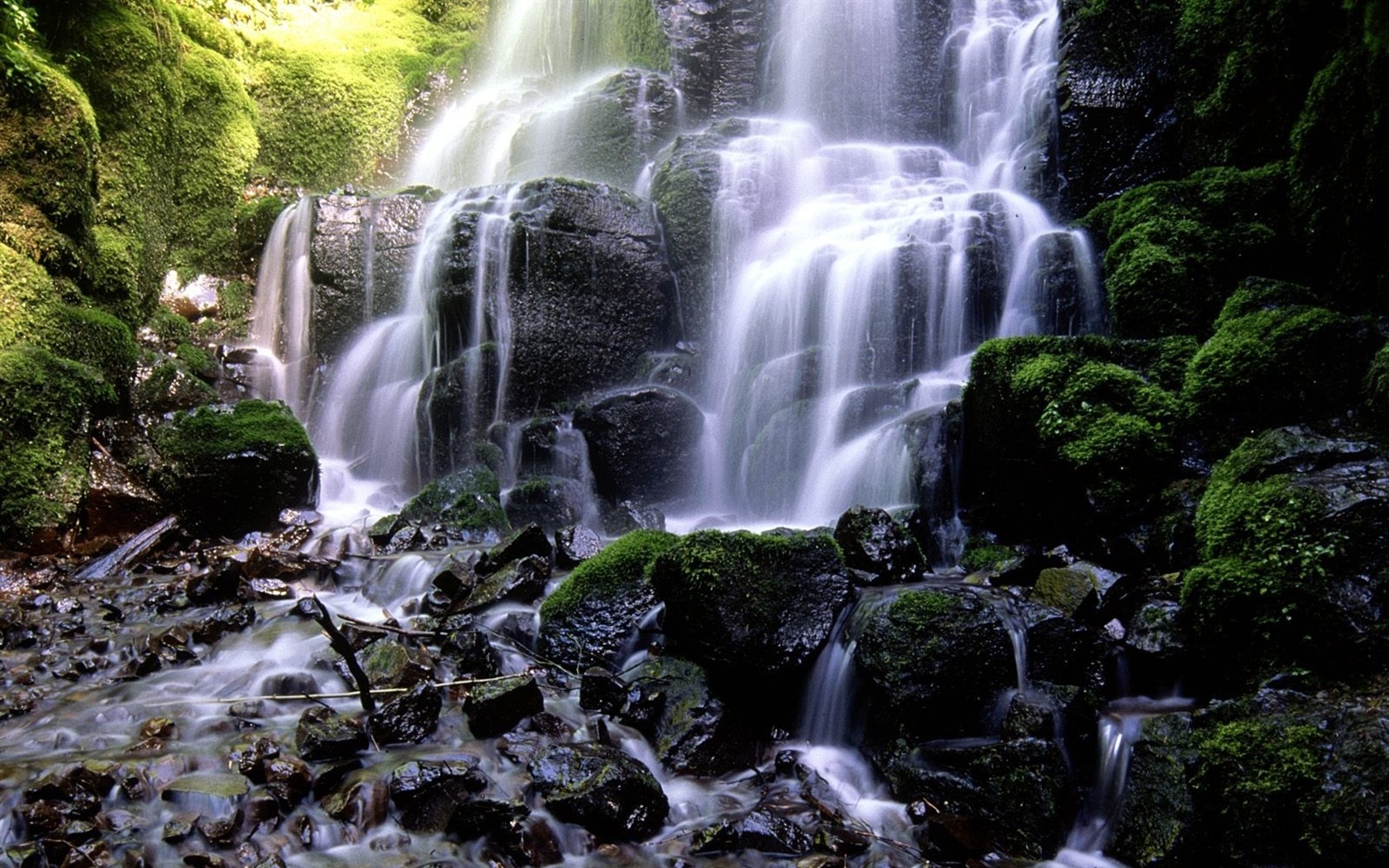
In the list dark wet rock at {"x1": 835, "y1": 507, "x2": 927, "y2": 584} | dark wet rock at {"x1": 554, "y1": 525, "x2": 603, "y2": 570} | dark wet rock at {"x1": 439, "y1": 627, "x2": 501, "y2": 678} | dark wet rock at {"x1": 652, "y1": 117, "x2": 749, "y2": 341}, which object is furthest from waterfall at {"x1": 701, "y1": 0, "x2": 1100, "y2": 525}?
dark wet rock at {"x1": 439, "y1": 627, "x2": 501, "y2": 678}

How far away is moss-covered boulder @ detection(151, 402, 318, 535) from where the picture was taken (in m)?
8.07

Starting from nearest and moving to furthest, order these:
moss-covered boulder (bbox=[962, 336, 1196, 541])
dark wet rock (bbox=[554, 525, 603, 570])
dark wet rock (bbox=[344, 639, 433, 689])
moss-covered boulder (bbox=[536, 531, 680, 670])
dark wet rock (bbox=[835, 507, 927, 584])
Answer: dark wet rock (bbox=[344, 639, 433, 689]) < moss-covered boulder (bbox=[536, 531, 680, 670]) < dark wet rock (bbox=[835, 507, 927, 584]) < moss-covered boulder (bbox=[962, 336, 1196, 541]) < dark wet rock (bbox=[554, 525, 603, 570])

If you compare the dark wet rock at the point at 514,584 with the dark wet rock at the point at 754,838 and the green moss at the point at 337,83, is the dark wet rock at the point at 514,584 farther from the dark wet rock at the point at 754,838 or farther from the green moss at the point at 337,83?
the green moss at the point at 337,83

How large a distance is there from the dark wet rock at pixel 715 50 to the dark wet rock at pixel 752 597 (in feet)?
46.4

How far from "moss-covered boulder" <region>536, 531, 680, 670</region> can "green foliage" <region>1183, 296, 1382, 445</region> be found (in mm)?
4036

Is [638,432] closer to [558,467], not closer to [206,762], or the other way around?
[558,467]

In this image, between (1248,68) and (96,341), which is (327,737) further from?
(1248,68)

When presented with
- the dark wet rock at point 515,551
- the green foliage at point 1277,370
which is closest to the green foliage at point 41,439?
the dark wet rock at point 515,551

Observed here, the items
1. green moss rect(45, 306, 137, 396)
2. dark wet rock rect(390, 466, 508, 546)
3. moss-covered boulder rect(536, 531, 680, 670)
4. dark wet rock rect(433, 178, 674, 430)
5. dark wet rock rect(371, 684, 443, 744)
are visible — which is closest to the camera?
dark wet rock rect(371, 684, 443, 744)

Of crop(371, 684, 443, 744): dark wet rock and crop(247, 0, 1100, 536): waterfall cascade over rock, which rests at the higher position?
crop(247, 0, 1100, 536): waterfall cascade over rock

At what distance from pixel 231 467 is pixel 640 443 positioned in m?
4.66

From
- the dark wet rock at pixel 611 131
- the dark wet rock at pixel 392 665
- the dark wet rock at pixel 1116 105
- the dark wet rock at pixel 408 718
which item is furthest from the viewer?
the dark wet rock at pixel 611 131

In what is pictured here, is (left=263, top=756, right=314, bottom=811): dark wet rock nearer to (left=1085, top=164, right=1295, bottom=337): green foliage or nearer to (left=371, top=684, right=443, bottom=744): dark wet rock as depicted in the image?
(left=371, top=684, right=443, bottom=744): dark wet rock

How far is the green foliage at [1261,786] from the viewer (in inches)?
122
